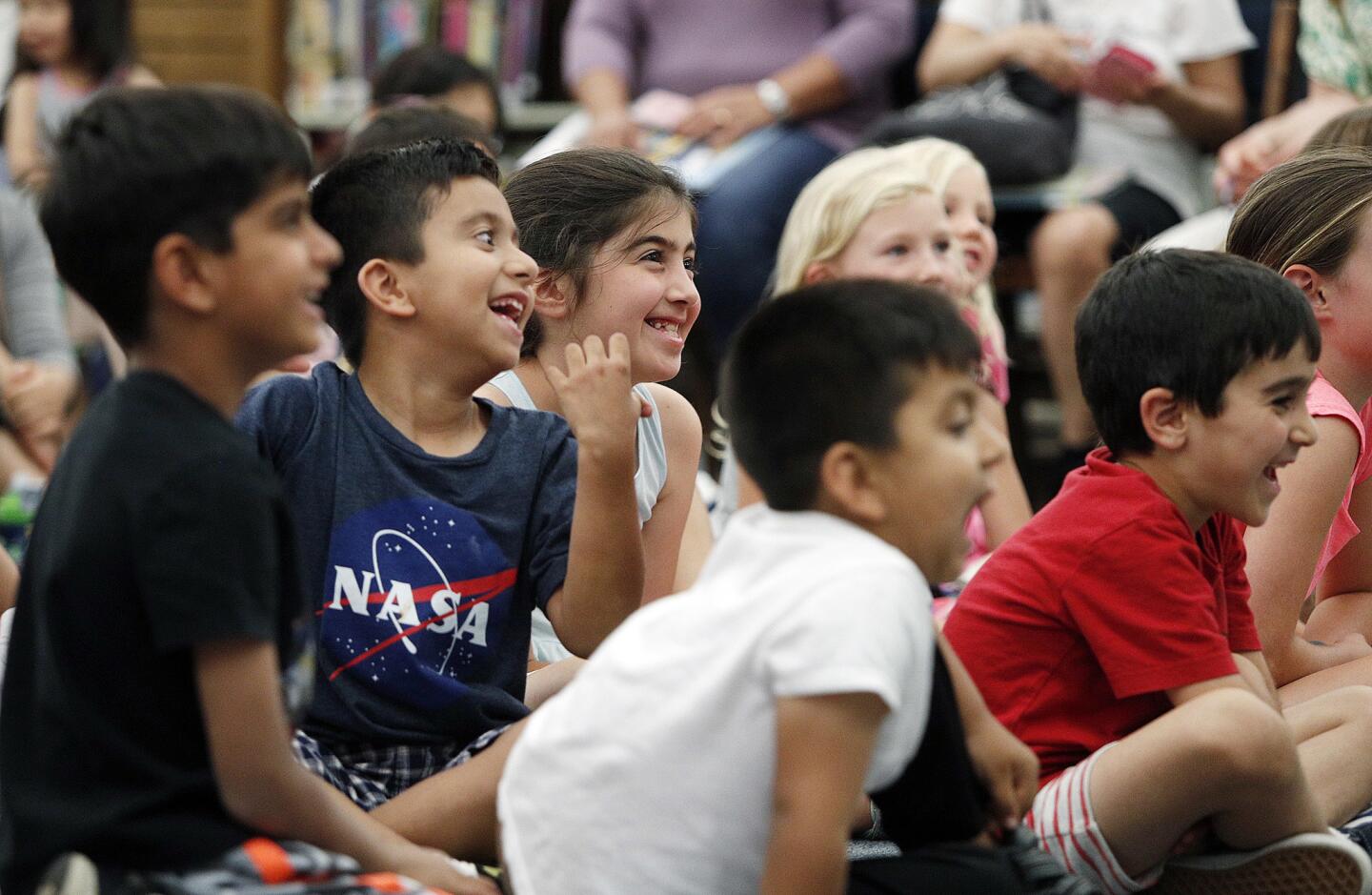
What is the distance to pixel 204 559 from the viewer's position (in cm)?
121

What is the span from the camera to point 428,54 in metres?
3.91

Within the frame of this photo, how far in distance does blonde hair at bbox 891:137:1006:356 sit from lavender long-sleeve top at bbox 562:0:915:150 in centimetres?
80

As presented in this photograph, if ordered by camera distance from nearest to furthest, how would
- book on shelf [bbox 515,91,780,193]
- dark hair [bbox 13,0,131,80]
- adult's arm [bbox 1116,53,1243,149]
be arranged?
adult's arm [bbox 1116,53,1243,149], book on shelf [bbox 515,91,780,193], dark hair [bbox 13,0,131,80]

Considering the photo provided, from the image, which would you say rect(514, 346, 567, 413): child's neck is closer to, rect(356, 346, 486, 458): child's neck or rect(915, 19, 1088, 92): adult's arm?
rect(356, 346, 486, 458): child's neck

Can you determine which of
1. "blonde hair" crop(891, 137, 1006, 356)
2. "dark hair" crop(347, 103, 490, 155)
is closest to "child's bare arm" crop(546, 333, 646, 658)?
"dark hair" crop(347, 103, 490, 155)

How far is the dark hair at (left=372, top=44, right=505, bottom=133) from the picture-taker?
3832 mm

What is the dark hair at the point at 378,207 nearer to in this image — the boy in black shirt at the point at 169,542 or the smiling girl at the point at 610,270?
the smiling girl at the point at 610,270

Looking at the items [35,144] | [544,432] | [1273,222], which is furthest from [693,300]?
[35,144]

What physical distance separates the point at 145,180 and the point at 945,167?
2.00 metres

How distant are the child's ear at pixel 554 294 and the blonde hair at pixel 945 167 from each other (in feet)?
3.74

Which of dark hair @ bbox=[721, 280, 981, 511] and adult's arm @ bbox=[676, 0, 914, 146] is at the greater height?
dark hair @ bbox=[721, 280, 981, 511]

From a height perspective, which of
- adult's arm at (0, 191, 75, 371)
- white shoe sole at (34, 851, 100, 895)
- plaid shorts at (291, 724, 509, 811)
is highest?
white shoe sole at (34, 851, 100, 895)

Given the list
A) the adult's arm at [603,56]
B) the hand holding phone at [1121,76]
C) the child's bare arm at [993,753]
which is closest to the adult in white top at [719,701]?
the child's bare arm at [993,753]

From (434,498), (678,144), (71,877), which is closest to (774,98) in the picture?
(678,144)
